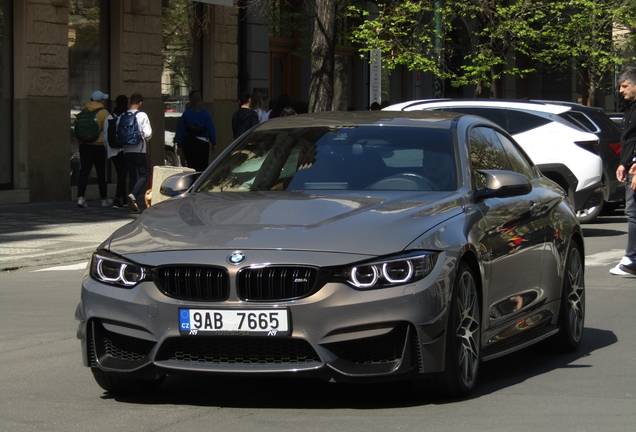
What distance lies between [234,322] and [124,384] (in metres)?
0.92

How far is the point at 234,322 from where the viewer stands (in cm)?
563

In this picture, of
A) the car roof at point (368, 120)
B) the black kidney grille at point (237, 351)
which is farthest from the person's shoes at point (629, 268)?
the black kidney grille at point (237, 351)

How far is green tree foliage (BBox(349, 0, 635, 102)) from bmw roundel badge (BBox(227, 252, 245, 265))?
21.1m

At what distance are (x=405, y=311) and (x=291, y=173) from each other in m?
1.67

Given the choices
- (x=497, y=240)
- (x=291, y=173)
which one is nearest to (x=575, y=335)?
(x=497, y=240)

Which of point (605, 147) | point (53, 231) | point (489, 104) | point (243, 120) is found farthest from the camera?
point (243, 120)

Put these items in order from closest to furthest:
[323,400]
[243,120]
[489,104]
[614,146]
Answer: [323,400]
[489,104]
[614,146]
[243,120]

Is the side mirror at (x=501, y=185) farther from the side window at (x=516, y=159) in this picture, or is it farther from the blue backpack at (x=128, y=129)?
the blue backpack at (x=128, y=129)

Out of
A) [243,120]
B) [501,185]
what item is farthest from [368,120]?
[243,120]

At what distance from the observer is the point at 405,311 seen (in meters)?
5.62

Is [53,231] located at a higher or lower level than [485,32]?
lower

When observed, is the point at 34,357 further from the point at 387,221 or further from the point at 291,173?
the point at 387,221

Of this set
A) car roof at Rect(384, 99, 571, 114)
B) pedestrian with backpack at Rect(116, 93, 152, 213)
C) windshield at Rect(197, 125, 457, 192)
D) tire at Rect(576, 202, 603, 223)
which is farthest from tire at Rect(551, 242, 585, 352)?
pedestrian with backpack at Rect(116, 93, 152, 213)

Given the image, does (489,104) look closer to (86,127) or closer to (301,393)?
(86,127)
